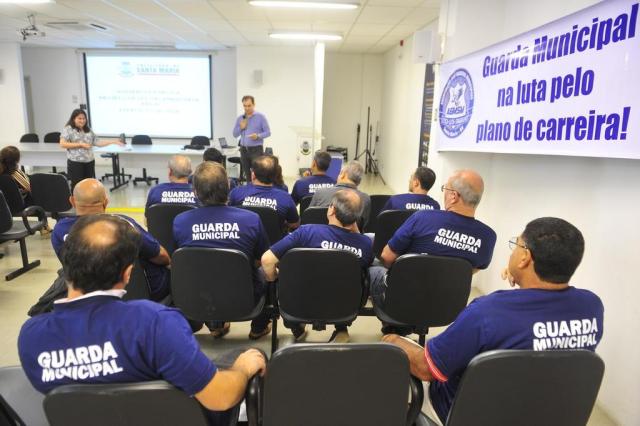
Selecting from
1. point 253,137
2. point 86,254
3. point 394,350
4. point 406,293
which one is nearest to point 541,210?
point 406,293

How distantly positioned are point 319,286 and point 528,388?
1.11 metres

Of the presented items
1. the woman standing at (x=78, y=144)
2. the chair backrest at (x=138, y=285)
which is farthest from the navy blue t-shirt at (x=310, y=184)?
the woman standing at (x=78, y=144)

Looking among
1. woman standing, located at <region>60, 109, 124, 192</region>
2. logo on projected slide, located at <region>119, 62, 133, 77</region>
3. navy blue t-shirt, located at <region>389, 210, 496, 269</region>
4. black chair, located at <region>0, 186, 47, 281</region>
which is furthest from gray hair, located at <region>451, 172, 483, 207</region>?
logo on projected slide, located at <region>119, 62, 133, 77</region>

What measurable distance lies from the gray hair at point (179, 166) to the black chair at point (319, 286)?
1.62 metres

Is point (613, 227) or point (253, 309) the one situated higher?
point (613, 227)

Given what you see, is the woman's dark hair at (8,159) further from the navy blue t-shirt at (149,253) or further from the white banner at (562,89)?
the white banner at (562,89)

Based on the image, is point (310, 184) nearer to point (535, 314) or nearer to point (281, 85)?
point (535, 314)

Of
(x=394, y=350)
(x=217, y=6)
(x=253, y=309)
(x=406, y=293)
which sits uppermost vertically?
(x=217, y=6)

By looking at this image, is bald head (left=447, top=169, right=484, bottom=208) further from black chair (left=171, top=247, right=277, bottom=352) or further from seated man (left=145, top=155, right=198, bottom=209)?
seated man (left=145, top=155, right=198, bottom=209)

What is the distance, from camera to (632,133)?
178 cm

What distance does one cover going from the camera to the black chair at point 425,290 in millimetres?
2029

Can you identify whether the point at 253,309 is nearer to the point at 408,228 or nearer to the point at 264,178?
the point at 408,228

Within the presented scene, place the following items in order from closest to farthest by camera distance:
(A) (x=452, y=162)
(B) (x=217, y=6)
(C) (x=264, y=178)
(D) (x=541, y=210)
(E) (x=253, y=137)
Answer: (D) (x=541, y=210) → (C) (x=264, y=178) → (A) (x=452, y=162) → (B) (x=217, y=6) → (E) (x=253, y=137)

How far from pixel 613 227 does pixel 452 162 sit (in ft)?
5.99
